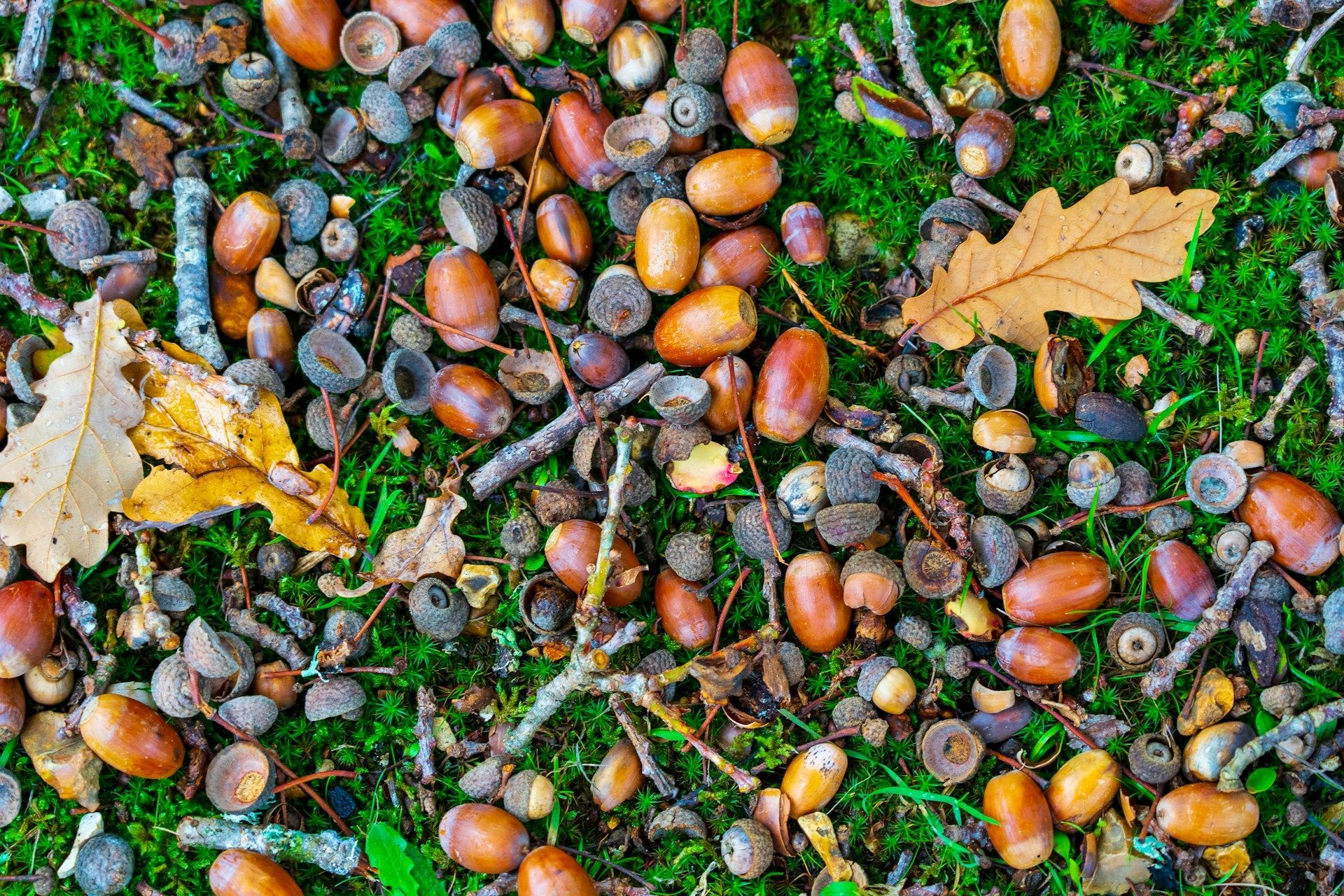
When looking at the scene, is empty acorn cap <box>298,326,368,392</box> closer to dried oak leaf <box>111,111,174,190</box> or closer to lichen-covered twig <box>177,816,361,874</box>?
dried oak leaf <box>111,111,174,190</box>

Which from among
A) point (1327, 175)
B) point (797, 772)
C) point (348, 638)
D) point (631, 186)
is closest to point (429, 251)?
point (631, 186)

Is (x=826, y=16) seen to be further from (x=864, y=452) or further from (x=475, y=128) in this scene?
(x=864, y=452)

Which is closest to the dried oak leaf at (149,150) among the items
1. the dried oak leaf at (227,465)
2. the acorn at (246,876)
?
the dried oak leaf at (227,465)

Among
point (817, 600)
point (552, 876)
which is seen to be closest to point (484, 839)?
point (552, 876)

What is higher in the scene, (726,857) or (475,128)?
(475,128)

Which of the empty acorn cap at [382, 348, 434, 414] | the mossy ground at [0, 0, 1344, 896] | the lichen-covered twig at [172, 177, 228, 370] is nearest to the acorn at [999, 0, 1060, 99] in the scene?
the mossy ground at [0, 0, 1344, 896]

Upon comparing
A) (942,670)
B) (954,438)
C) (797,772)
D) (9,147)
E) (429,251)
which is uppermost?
(9,147)

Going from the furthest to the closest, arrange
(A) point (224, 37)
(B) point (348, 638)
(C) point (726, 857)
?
(A) point (224, 37), (B) point (348, 638), (C) point (726, 857)
